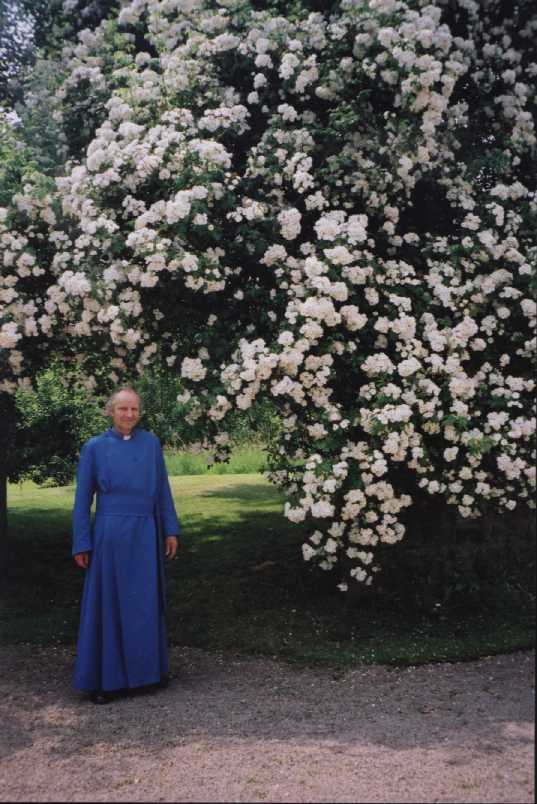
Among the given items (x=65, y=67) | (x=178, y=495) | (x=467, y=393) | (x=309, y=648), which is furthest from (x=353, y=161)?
(x=178, y=495)

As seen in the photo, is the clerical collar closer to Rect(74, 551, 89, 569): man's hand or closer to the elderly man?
the elderly man

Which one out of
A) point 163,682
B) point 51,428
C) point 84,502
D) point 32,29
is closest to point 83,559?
point 84,502

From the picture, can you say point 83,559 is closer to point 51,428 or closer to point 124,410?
point 124,410

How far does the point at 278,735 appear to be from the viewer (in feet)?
15.4

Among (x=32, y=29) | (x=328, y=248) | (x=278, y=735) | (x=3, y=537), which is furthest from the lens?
(x=3, y=537)

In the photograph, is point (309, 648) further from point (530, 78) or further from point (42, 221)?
point (530, 78)

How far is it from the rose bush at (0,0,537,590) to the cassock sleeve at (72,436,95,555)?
2.86 ft

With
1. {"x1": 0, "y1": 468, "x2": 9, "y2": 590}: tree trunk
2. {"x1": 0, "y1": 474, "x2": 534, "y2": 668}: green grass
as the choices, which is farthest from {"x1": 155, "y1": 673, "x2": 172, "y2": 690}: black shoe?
{"x1": 0, "y1": 468, "x2": 9, "y2": 590}: tree trunk

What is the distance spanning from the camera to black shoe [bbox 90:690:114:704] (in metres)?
5.45

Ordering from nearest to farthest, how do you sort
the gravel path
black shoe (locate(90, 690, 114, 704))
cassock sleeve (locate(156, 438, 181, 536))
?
the gravel path, black shoe (locate(90, 690, 114, 704)), cassock sleeve (locate(156, 438, 181, 536))

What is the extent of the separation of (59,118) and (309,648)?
5.13 meters

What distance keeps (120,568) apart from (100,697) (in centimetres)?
86

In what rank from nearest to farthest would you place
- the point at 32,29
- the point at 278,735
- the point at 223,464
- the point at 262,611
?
the point at 278,735 < the point at 262,611 < the point at 32,29 < the point at 223,464

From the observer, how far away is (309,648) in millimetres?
Result: 6430
